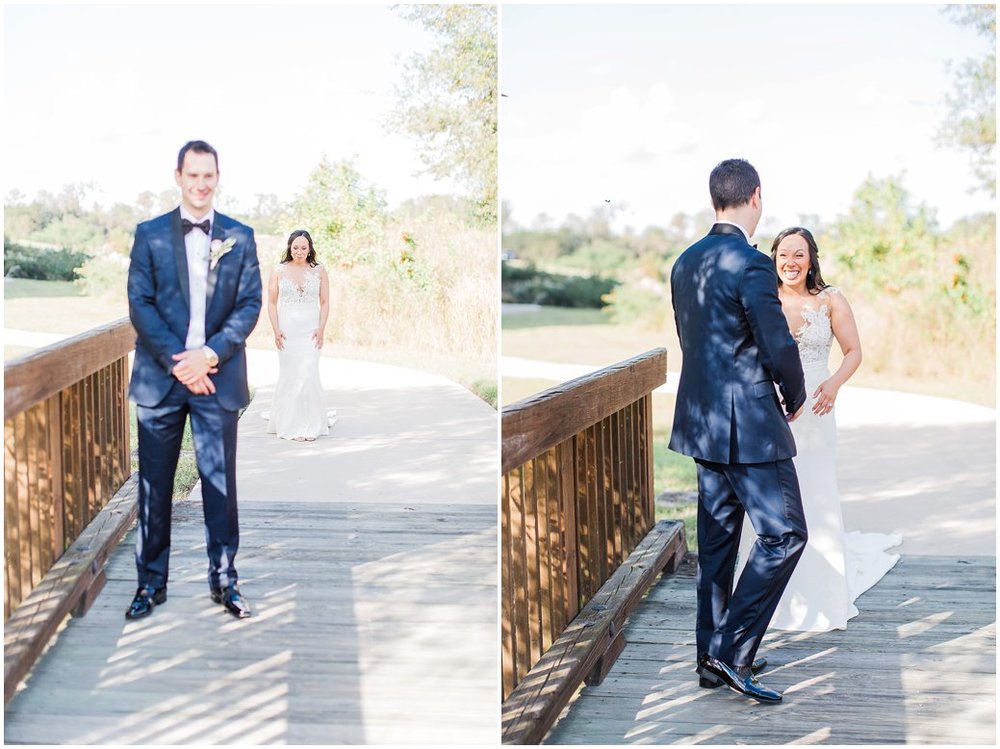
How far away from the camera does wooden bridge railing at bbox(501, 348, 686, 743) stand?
9.34ft

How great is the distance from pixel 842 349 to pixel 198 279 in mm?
2055

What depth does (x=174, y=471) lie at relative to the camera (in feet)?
11.5

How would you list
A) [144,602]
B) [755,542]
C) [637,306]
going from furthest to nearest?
[637,306] < [144,602] < [755,542]

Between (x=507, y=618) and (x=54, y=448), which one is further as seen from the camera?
(x=54, y=448)

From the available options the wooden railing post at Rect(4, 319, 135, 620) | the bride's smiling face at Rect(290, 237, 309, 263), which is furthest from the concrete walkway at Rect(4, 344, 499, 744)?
the bride's smiling face at Rect(290, 237, 309, 263)

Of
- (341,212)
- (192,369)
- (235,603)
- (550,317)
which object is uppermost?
(341,212)

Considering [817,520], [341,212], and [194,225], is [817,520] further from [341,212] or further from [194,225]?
[341,212]

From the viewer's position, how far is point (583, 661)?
3.05 meters

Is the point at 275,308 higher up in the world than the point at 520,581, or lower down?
higher up

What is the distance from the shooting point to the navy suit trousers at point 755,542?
10.0ft

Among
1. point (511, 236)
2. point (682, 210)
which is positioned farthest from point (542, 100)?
point (682, 210)

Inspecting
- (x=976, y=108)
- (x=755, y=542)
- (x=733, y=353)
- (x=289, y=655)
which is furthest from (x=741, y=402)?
(x=976, y=108)

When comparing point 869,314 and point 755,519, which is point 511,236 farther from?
point 755,519

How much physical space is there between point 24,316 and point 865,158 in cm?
1012
